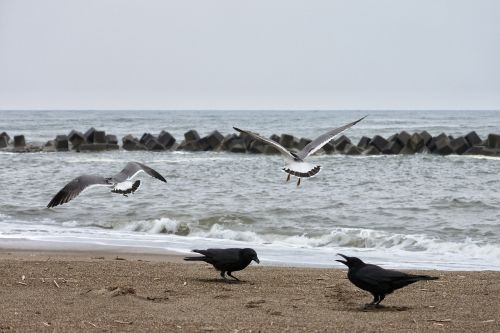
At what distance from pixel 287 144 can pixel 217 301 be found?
3103cm

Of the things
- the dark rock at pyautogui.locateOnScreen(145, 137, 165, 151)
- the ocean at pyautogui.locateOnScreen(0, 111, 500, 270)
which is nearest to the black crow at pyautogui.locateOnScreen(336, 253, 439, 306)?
the ocean at pyautogui.locateOnScreen(0, 111, 500, 270)

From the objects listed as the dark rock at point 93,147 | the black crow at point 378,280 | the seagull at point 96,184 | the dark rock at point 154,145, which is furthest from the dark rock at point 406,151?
the black crow at point 378,280

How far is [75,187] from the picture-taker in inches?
430

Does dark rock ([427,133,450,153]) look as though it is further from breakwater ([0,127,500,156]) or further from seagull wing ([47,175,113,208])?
seagull wing ([47,175,113,208])

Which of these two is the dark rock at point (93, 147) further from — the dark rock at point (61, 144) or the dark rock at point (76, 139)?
the dark rock at point (76, 139)

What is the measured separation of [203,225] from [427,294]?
8.42 m

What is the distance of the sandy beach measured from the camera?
21.3 feet

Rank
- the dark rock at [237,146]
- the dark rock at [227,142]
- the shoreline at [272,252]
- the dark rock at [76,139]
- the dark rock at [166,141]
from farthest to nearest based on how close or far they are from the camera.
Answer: the dark rock at [76,139], the dark rock at [166,141], the dark rock at [227,142], the dark rock at [237,146], the shoreline at [272,252]

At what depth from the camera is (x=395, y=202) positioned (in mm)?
19125

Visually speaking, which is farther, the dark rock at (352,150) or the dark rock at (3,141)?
the dark rock at (3,141)

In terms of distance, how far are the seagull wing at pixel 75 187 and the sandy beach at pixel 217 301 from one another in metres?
0.82

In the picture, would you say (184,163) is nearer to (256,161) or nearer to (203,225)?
(256,161)

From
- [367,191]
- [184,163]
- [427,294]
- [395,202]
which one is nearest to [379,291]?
[427,294]

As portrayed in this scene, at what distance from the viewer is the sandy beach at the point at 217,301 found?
255 inches
